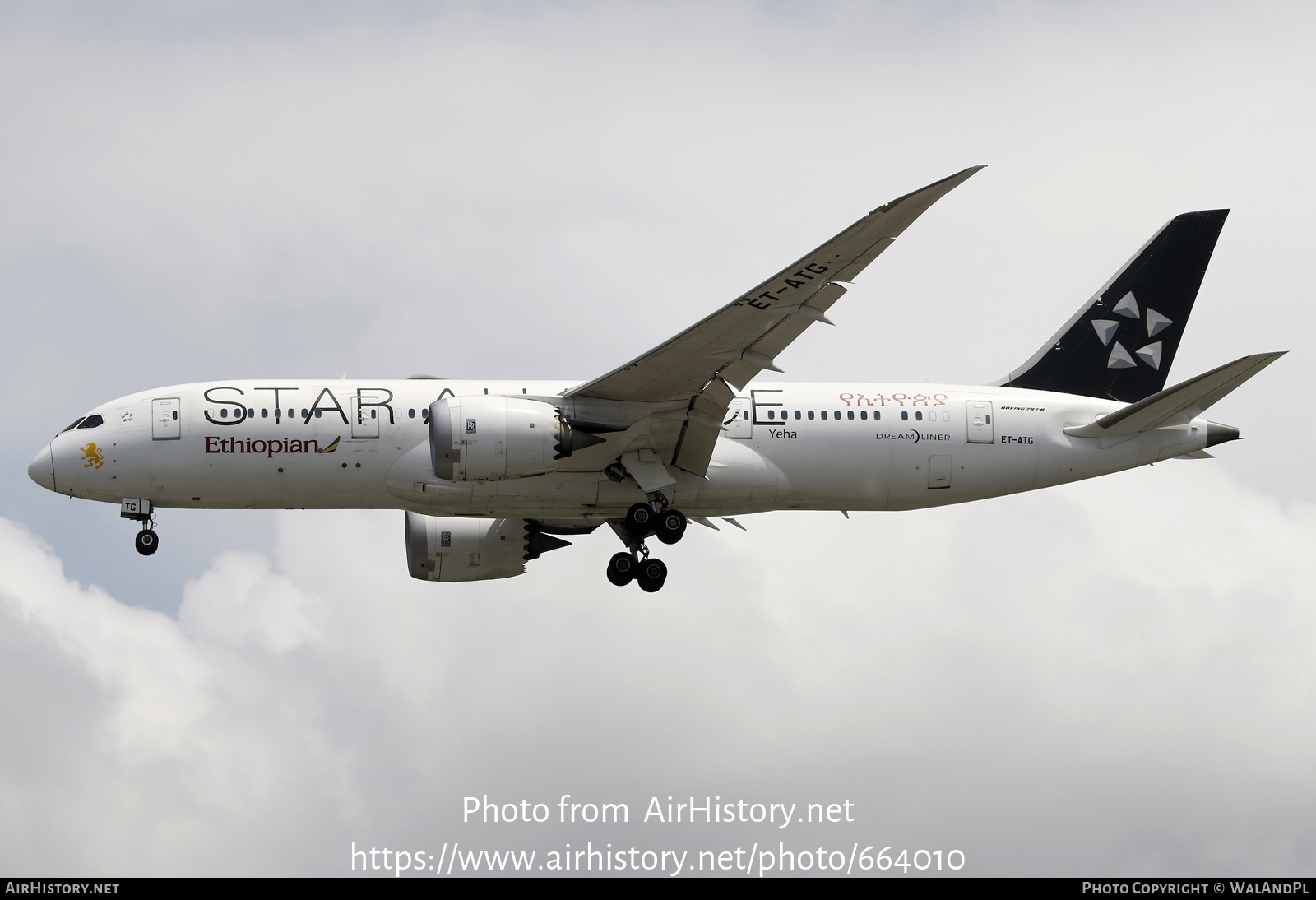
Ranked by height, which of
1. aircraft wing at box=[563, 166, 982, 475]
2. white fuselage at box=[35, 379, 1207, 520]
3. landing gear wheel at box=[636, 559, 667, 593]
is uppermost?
aircraft wing at box=[563, 166, 982, 475]

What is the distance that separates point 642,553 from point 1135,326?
49.3 feet

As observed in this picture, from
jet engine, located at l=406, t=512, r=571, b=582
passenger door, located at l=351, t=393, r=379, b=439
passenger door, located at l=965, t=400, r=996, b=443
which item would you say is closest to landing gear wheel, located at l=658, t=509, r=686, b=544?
jet engine, located at l=406, t=512, r=571, b=582

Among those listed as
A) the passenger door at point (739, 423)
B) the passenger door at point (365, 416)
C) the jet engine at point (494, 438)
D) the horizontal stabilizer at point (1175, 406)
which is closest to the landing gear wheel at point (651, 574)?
the passenger door at point (739, 423)

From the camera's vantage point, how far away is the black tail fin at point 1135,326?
39.8 m

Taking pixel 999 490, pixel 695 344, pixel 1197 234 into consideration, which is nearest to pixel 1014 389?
pixel 999 490

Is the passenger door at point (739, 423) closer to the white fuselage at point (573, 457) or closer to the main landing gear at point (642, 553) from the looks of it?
the white fuselage at point (573, 457)

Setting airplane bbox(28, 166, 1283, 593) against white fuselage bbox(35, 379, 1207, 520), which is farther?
white fuselage bbox(35, 379, 1207, 520)

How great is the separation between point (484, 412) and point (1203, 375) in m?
16.4

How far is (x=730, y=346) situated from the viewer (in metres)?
32.3

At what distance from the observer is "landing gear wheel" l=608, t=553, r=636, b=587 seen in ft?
120

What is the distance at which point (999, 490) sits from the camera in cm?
3741

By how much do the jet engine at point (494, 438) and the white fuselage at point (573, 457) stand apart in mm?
1042

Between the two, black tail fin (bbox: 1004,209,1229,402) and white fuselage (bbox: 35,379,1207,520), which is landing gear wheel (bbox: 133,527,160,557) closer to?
white fuselage (bbox: 35,379,1207,520)

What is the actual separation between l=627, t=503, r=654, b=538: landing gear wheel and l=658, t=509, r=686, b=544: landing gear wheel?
362 mm
